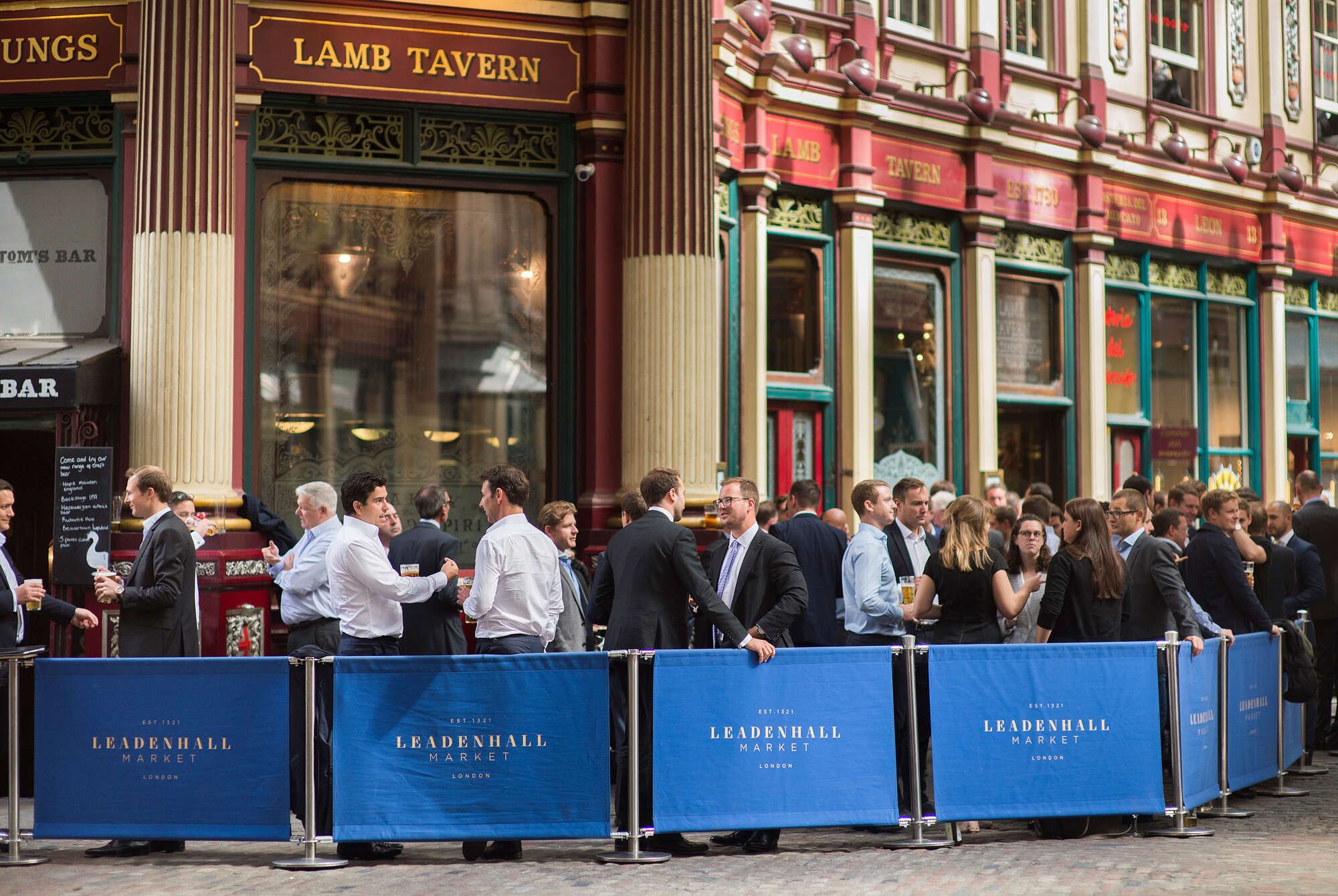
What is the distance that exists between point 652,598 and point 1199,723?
3163 mm

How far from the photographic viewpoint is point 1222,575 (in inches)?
440

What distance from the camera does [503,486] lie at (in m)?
8.86

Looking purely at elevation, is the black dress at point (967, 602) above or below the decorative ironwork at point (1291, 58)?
below

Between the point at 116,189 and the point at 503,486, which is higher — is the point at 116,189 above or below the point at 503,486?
above

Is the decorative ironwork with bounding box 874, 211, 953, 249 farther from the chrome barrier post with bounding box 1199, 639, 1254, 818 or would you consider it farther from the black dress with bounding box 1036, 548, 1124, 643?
the chrome barrier post with bounding box 1199, 639, 1254, 818

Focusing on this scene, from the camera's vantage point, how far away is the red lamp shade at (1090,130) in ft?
63.1

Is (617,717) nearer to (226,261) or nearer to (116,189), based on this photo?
(226,261)

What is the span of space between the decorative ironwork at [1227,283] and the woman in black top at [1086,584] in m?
13.4

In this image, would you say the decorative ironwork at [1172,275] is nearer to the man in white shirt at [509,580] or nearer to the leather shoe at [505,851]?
the man in white shirt at [509,580]

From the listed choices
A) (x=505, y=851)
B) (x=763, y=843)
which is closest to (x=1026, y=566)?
(x=763, y=843)

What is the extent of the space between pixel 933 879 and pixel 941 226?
37.1ft

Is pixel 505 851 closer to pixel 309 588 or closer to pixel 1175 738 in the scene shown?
pixel 309 588

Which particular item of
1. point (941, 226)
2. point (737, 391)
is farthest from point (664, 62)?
point (941, 226)

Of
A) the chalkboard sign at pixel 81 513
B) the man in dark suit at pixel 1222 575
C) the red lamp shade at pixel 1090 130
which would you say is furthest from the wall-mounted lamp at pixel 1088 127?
the chalkboard sign at pixel 81 513
